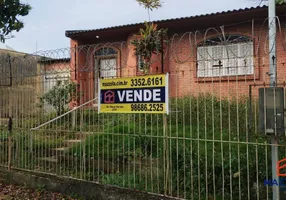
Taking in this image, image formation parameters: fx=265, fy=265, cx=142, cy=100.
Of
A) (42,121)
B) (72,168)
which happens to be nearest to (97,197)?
(72,168)

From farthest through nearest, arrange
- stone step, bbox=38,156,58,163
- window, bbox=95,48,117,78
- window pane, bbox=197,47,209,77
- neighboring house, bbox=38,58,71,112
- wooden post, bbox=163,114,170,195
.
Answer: stone step, bbox=38,156,58,163 < neighboring house, bbox=38,58,71,112 < window, bbox=95,48,117,78 < wooden post, bbox=163,114,170,195 < window pane, bbox=197,47,209,77

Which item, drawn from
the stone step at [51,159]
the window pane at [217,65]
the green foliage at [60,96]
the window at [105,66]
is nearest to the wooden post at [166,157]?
the window pane at [217,65]

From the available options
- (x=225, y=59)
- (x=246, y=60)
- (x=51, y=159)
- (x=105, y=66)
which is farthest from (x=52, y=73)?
(x=246, y=60)

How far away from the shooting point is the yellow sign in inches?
158

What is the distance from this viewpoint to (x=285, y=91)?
128 inches

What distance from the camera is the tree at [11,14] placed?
8703mm

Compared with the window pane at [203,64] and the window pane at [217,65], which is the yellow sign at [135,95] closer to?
the window pane at [203,64]

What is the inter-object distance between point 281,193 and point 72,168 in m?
3.65

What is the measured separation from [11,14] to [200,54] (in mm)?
7523

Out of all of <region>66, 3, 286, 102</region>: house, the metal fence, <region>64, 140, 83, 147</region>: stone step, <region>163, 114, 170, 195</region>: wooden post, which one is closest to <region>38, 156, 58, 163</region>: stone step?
the metal fence

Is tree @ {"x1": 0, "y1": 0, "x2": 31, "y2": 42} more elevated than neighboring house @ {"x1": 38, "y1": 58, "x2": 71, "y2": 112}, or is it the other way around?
tree @ {"x1": 0, "y1": 0, "x2": 31, "y2": 42}

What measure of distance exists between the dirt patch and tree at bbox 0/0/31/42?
5.55 meters

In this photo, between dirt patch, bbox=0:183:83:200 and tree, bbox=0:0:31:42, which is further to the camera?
tree, bbox=0:0:31:42

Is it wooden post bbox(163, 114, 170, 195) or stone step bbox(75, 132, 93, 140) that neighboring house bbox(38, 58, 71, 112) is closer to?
stone step bbox(75, 132, 93, 140)
